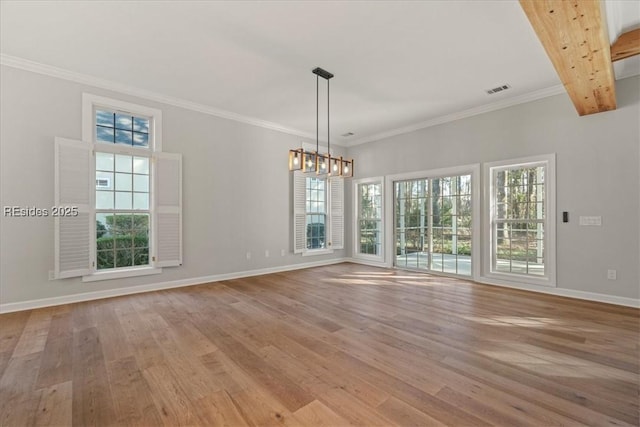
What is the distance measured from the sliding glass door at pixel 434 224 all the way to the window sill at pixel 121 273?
488 centimetres

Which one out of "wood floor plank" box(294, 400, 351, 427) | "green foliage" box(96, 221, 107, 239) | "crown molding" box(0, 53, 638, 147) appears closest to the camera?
"wood floor plank" box(294, 400, 351, 427)

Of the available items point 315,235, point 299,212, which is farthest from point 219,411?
point 315,235

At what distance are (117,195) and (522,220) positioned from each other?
6.45m

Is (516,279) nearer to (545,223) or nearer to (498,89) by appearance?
(545,223)

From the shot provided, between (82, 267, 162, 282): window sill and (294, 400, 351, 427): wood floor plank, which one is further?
(82, 267, 162, 282): window sill

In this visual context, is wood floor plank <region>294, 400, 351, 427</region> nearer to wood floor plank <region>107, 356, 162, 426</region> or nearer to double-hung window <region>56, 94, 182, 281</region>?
wood floor plank <region>107, 356, 162, 426</region>

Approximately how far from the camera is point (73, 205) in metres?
3.77

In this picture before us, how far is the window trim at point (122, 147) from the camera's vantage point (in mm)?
3912

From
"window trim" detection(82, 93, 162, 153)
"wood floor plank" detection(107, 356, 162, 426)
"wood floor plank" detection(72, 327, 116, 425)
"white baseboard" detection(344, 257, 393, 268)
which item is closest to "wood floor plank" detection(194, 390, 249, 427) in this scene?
"wood floor plank" detection(107, 356, 162, 426)

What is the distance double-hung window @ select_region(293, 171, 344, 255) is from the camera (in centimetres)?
626

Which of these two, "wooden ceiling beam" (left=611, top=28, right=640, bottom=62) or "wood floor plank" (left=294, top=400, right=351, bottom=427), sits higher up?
"wooden ceiling beam" (left=611, top=28, right=640, bottom=62)

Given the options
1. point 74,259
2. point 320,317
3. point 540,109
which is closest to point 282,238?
point 320,317

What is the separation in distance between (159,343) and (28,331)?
4.94 ft

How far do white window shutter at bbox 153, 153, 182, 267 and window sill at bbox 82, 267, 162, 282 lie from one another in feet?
0.44
